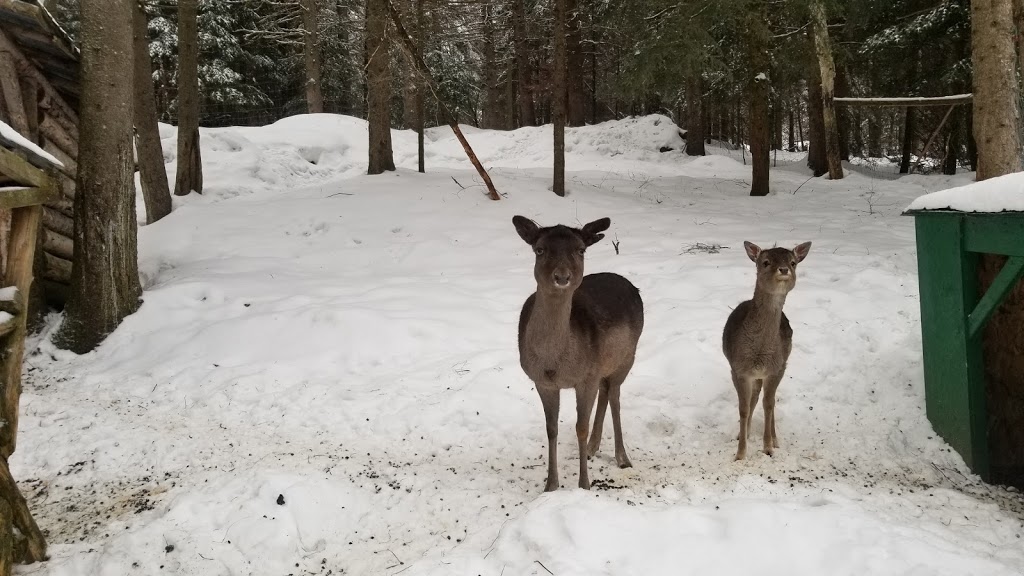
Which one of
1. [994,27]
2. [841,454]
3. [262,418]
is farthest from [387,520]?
[994,27]

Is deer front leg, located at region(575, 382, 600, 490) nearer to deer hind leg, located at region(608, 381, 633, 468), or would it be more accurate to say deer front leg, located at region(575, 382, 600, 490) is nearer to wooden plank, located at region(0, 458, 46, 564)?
deer hind leg, located at region(608, 381, 633, 468)

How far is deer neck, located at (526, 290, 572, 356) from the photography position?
14.2ft

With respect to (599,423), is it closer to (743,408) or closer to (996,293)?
(743,408)

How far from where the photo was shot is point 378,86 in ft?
46.6

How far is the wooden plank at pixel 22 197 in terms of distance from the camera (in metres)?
3.86

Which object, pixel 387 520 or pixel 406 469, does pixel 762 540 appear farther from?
pixel 406 469

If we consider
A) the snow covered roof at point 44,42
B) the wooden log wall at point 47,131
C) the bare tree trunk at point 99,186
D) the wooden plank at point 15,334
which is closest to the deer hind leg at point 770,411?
the wooden plank at point 15,334

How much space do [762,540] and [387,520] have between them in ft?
7.34

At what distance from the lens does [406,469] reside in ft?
16.3

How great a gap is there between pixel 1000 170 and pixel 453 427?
6.59 meters

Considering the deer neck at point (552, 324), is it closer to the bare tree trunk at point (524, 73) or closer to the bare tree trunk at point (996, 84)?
the bare tree trunk at point (996, 84)

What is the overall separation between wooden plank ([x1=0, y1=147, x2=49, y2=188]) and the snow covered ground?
6.97ft

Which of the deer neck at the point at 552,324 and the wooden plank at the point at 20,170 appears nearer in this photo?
the wooden plank at the point at 20,170

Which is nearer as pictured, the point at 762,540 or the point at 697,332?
the point at 762,540
